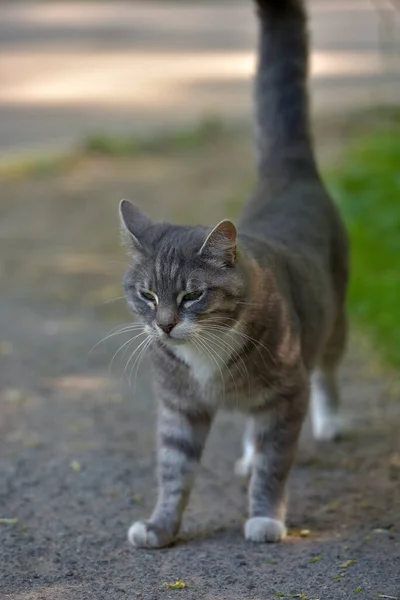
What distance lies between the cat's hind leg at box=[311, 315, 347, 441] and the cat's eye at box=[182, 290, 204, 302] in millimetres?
1481

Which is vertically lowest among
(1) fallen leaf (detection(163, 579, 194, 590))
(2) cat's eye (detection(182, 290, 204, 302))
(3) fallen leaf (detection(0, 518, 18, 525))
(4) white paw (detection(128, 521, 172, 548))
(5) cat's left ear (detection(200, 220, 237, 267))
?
(3) fallen leaf (detection(0, 518, 18, 525))

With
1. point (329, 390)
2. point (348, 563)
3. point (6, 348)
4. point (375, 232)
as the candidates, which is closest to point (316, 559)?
point (348, 563)

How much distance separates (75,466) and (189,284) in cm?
137

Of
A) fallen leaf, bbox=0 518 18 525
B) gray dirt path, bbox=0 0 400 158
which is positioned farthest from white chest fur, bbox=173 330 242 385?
gray dirt path, bbox=0 0 400 158

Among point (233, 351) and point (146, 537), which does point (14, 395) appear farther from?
point (233, 351)

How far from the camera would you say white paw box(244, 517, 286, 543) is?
12.9 feet

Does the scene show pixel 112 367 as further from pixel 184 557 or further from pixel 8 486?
pixel 184 557

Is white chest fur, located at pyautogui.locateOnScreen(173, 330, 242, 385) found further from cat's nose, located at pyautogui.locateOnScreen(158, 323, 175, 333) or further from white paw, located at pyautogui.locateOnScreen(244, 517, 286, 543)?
white paw, located at pyautogui.locateOnScreen(244, 517, 286, 543)

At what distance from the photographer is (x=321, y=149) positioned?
11148 millimetres

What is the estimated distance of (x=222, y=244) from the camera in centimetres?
373

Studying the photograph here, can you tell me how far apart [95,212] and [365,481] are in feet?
17.4

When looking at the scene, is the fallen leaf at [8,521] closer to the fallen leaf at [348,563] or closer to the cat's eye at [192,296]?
the cat's eye at [192,296]

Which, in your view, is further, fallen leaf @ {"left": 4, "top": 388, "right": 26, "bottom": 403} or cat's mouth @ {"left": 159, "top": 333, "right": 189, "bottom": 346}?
fallen leaf @ {"left": 4, "top": 388, "right": 26, "bottom": 403}

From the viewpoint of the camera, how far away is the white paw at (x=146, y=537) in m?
3.89
